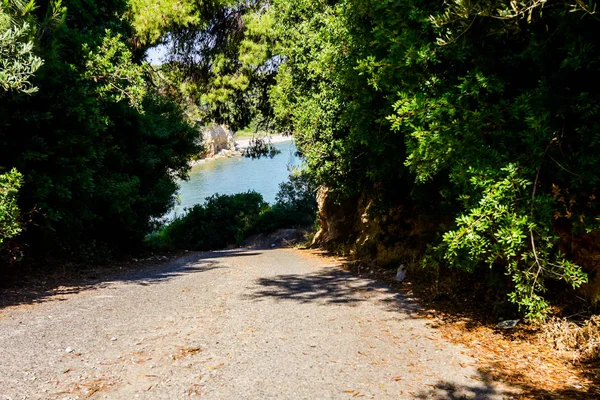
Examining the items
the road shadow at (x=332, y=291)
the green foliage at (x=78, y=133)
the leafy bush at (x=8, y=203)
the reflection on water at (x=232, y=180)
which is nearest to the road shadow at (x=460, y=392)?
the road shadow at (x=332, y=291)

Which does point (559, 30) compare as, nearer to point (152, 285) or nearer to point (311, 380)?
point (311, 380)

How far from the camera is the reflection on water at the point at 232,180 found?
40.5m

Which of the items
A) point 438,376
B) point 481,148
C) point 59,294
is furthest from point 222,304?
point 481,148

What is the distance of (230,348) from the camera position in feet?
15.7

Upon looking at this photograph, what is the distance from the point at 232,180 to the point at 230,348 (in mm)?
46871

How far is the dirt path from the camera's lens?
12.8 feet

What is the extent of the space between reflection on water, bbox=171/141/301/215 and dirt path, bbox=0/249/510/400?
84.7 ft

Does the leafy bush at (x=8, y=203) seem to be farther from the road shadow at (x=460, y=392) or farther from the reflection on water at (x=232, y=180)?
the reflection on water at (x=232, y=180)

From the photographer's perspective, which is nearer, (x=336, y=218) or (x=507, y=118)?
(x=507, y=118)

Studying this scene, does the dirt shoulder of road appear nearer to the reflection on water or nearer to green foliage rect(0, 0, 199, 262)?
green foliage rect(0, 0, 199, 262)

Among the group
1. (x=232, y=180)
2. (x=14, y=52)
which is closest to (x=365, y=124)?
(x=14, y=52)

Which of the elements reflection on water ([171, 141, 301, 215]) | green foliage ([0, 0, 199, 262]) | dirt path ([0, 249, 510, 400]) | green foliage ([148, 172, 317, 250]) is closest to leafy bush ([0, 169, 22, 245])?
green foliage ([0, 0, 199, 262])

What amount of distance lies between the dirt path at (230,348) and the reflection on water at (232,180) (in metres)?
25.8

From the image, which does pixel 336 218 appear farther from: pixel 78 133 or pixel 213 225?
pixel 213 225
